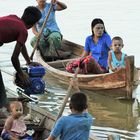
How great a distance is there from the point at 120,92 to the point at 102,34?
1022 mm

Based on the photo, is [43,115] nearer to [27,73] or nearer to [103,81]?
[27,73]

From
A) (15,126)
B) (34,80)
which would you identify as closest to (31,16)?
(34,80)

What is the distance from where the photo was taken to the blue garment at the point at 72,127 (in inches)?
213

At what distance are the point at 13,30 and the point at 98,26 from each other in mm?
3271

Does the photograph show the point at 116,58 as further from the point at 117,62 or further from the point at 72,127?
the point at 72,127

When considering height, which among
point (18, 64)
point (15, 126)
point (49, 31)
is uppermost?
point (49, 31)

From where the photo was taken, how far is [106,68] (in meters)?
10.8

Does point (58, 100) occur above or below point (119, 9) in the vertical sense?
below

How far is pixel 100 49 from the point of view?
10695 millimetres

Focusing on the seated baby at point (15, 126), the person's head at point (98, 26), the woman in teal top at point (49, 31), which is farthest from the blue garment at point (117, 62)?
the seated baby at point (15, 126)

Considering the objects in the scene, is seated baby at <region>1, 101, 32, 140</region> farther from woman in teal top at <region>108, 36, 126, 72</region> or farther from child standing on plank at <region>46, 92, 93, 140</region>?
woman in teal top at <region>108, 36, 126, 72</region>

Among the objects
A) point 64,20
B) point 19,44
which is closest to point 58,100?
point 19,44

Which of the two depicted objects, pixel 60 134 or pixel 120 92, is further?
pixel 120 92

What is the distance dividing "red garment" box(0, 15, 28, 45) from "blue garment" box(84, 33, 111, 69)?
3444 millimetres
